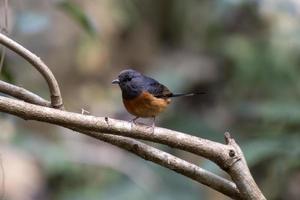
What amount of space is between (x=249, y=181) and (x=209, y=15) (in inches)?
184

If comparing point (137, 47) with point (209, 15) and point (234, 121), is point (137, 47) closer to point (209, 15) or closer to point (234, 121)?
point (209, 15)

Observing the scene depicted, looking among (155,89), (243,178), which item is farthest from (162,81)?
(243,178)

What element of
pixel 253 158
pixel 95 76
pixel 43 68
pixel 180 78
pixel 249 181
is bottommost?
pixel 249 181

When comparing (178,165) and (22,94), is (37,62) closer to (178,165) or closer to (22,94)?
(22,94)

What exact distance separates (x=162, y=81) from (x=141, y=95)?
1.96 m

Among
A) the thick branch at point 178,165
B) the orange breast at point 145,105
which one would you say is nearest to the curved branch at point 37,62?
the thick branch at point 178,165

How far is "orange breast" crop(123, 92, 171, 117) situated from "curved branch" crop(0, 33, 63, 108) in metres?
1.00

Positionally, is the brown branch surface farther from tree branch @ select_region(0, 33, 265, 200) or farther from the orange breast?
the orange breast

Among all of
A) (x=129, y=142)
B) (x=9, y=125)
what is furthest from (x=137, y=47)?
(x=129, y=142)

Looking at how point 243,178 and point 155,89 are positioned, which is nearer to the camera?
point 243,178

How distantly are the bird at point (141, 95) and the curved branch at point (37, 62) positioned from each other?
1.00m

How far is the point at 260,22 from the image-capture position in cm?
627

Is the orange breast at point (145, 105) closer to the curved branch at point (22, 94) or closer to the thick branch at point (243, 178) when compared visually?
the curved branch at point (22, 94)

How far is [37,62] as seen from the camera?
1941 millimetres
